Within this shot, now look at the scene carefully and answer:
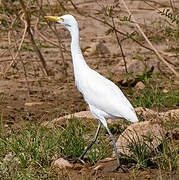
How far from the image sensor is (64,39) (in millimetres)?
11562

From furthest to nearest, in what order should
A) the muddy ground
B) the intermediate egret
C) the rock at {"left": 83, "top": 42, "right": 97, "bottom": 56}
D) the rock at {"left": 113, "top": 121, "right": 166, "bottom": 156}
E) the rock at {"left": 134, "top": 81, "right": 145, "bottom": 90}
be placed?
the rock at {"left": 83, "top": 42, "right": 97, "bottom": 56} → the rock at {"left": 134, "top": 81, "right": 145, "bottom": 90} → the muddy ground → the rock at {"left": 113, "top": 121, "right": 166, "bottom": 156} → the intermediate egret

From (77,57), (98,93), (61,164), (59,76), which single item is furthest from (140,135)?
(59,76)

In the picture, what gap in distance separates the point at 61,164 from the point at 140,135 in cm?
82

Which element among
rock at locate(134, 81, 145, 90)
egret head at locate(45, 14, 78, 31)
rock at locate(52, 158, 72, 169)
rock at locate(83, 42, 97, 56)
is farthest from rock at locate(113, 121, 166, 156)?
rock at locate(83, 42, 97, 56)

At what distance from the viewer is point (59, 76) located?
31.0 feet

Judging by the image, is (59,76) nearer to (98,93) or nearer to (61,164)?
(98,93)

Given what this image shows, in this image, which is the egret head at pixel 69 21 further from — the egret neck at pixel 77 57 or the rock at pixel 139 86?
the rock at pixel 139 86

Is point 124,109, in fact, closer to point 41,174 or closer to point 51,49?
point 41,174

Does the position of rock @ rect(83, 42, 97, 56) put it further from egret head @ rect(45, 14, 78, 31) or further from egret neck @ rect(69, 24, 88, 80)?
egret neck @ rect(69, 24, 88, 80)

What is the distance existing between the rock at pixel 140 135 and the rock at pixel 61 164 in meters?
0.53

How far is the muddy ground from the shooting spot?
25.4ft

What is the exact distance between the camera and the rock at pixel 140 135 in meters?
5.89

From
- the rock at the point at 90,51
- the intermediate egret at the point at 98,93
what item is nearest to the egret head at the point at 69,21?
the intermediate egret at the point at 98,93

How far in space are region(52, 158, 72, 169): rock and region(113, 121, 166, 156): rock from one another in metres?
0.53
